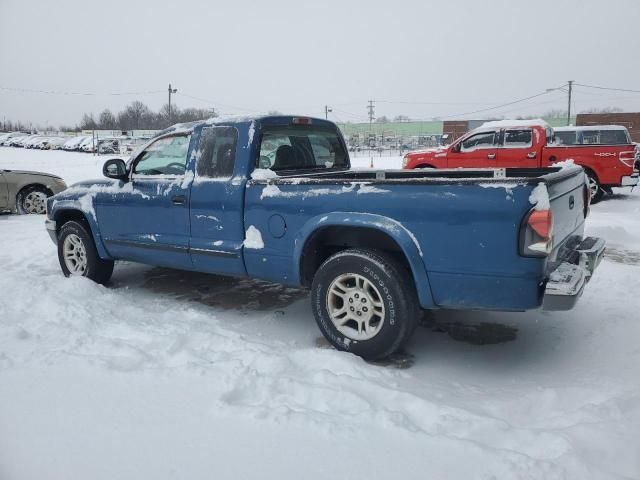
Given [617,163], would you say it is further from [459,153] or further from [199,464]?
[199,464]

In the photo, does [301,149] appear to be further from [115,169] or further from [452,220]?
[452,220]

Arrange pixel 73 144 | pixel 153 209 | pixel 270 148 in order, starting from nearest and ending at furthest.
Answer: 1. pixel 270 148
2. pixel 153 209
3. pixel 73 144

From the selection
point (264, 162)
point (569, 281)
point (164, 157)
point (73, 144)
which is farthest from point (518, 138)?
point (73, 144)

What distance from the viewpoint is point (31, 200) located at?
35.1ft

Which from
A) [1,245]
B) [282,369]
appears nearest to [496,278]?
[282,369]

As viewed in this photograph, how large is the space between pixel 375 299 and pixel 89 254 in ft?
11.6

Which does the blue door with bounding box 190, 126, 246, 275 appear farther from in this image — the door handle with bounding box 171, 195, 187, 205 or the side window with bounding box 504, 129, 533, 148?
the side window with bounding box 504, 129, 533, 148

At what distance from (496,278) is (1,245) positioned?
7.16 metres

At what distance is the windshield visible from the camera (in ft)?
14.7

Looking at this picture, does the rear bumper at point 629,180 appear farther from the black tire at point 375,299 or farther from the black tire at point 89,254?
the black tire at point 89,254

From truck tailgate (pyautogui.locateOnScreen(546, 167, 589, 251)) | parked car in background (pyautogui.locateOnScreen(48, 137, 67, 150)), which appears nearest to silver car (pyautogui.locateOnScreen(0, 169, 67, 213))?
truck tailgate (pyautogui.locateOnScreen(546, 167, 589, 251))

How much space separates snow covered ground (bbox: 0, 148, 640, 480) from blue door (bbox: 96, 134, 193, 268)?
1.73 ft

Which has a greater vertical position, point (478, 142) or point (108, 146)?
point (108, 146)

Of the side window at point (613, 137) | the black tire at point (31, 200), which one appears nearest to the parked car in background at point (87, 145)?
the black tire at point (31, 200)
